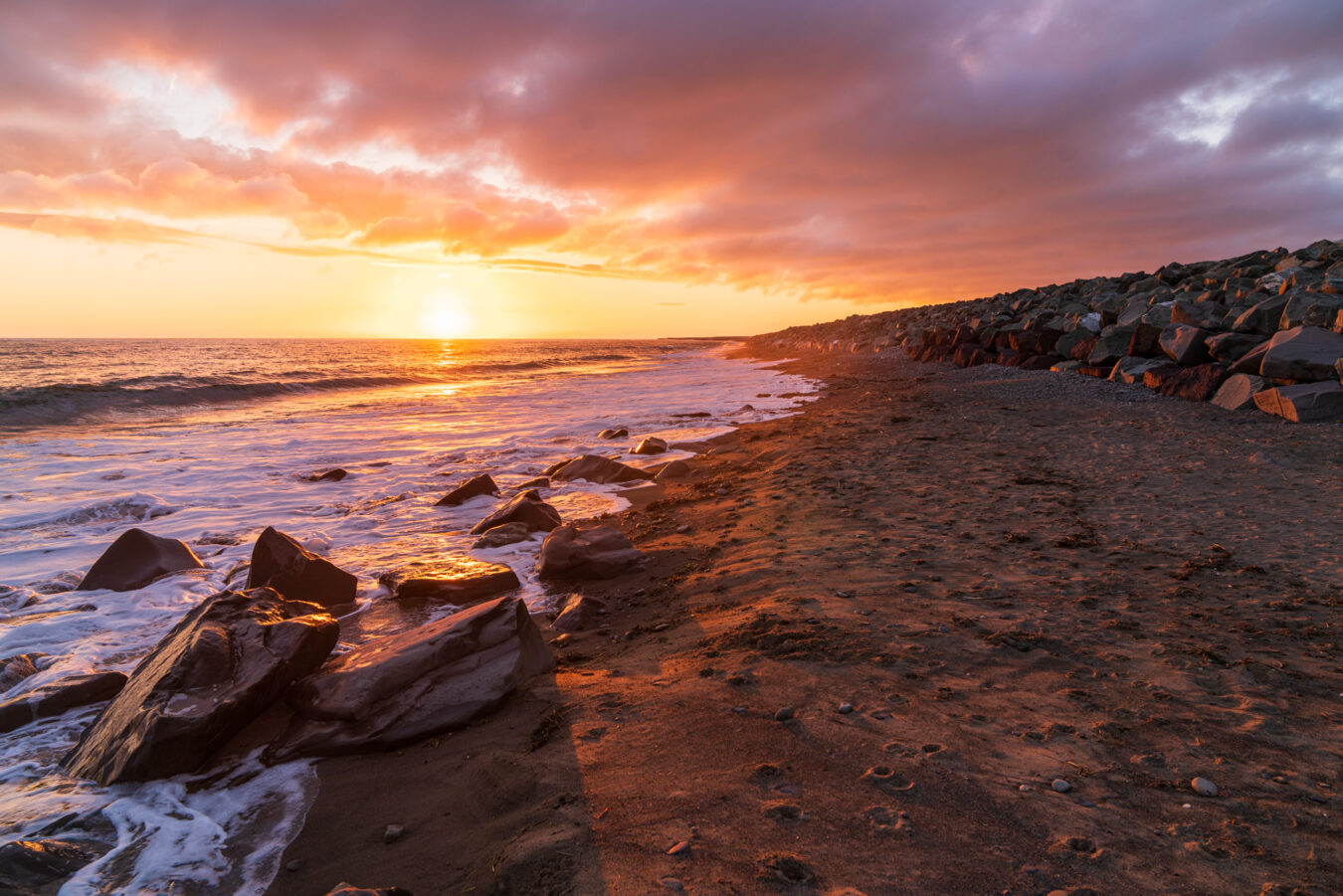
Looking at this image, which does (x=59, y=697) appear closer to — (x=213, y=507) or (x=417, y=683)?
(x=417, y=683)

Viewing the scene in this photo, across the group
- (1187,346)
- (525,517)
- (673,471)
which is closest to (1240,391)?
(1187,346)

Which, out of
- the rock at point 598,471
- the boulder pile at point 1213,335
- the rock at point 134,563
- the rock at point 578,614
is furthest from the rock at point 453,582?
→ the boulder pile at point 1213,335

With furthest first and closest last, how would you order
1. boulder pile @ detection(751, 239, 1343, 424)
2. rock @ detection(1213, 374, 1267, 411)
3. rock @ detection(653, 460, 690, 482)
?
rock @ detection(1213, 374, 1267, 411)
boulder pile @ detection(751, 239, 1343, 424)
rock @ detection(653, 460, 690, 482)

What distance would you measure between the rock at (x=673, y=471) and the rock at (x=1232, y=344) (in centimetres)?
1121

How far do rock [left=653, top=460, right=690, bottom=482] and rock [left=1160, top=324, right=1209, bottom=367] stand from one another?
37.1 ft

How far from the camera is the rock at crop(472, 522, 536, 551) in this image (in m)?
6.99

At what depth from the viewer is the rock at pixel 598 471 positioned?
998 cm

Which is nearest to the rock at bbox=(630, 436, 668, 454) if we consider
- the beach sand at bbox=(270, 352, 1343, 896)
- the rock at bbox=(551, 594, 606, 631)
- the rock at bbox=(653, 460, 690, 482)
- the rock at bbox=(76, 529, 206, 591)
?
the rock at bbox=(653, 460, 690, 482)

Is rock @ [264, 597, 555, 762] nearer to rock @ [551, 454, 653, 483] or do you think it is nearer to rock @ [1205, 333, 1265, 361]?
rock @ [551, 454, 653, 483]

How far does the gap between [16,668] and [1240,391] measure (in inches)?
643

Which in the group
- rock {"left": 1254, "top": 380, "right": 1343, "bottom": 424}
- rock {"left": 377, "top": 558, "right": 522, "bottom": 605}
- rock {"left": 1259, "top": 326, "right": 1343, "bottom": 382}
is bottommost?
rock {"left": 377, "top": 558, "right": 522, "bottom": 605}

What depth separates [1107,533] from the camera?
5664 mm

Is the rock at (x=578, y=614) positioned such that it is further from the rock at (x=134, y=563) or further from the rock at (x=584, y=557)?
the rock at (x=134, y=563)

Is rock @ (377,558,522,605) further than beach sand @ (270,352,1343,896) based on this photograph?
Yes
